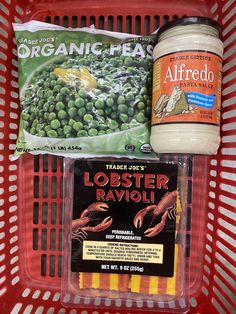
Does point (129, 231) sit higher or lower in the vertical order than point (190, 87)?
lower

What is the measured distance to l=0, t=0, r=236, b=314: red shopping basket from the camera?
2.22ft

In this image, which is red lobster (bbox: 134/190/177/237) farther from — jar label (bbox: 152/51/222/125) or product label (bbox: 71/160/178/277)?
jar label (bbox: 152/51/222/125)

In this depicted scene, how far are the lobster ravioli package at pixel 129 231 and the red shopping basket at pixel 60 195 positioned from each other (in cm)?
5

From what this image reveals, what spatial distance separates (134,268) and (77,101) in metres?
0.33

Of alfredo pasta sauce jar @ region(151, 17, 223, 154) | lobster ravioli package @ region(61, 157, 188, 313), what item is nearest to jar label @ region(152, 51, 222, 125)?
alfredo pasta sauce jar @ region(151, 17, 223, 154)

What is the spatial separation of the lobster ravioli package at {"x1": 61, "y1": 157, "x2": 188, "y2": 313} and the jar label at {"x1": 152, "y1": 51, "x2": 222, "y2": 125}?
0.46 feet

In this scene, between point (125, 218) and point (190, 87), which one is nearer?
point (190, 87)

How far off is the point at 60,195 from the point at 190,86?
1.15 feet

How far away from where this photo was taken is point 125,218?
0.69 meters

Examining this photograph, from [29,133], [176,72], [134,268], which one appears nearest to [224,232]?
[134,268]

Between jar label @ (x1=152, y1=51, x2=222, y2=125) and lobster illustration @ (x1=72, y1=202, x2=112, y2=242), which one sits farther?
lobster illustration @ (x1=72, y1=202, x2=112, y2=242)

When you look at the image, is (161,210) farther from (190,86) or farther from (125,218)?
(190,86)

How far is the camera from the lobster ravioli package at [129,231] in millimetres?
679

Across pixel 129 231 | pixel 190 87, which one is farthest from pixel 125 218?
pixel 190 87
